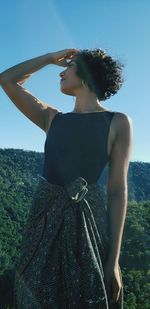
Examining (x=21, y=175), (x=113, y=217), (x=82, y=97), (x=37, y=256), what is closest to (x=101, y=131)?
(x=82, y=97)

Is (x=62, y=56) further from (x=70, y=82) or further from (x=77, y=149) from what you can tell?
(x=77, y=149)

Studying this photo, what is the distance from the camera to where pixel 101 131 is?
200cm

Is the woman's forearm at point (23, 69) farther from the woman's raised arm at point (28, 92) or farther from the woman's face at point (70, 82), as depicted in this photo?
the woman's face at point (70, 82)

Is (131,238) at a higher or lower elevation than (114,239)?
lower

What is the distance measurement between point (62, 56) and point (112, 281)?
3.23 feet

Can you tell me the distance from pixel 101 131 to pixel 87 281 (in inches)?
22.6

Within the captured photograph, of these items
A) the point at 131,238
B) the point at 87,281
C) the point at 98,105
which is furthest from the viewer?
the point at 131,238

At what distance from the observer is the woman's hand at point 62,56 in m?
2.23

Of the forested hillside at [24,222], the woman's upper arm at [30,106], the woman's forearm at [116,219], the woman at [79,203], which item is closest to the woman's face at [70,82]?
the woman at [79,203]

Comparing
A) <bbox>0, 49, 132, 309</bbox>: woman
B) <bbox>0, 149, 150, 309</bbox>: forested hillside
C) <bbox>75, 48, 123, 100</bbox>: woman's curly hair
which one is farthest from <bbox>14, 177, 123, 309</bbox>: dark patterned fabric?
<bbox>75, 48, 123, 100</bbox>: woman's curly hair

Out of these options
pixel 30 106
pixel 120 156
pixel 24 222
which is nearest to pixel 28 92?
pixel 30 106

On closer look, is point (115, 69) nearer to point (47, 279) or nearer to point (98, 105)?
point (98, 105)

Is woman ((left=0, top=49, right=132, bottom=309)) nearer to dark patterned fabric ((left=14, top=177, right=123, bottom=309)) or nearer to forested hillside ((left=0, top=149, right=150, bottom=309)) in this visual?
dark patterned fabric ((left=14, top=177, right=123, bottom=309))

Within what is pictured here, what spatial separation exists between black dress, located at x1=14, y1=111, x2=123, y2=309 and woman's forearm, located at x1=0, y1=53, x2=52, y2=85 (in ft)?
0.95
